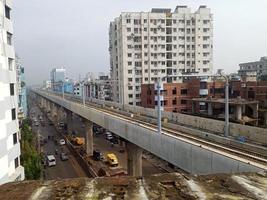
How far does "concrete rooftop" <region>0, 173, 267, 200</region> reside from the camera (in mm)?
4484

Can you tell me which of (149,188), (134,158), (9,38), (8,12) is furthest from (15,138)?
(149,188)

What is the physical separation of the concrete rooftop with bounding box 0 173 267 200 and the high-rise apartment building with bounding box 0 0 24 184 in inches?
419

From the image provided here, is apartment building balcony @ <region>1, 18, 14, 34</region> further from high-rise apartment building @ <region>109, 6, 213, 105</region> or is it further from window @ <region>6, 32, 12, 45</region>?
high-rise apartment building @ <region>109, 6, 213, 105</region>

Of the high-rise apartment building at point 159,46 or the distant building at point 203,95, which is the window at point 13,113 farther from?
the high-rise apartment building at point 159,46

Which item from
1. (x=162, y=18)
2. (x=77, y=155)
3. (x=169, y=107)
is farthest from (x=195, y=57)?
(x=77, y=155)

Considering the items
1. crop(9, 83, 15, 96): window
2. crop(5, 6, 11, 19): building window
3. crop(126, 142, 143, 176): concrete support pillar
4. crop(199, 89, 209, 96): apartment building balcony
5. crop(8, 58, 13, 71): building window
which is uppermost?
crop(5, 6, 11, 19): building window

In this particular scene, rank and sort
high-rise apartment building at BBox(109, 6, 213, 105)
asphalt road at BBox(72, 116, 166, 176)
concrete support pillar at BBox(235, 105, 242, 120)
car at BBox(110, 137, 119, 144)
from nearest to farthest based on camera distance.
Result: 1. asphalt road at BBox(72, 116, 166, 176)
2. concrete support pillar at BBox(235, 105, 242, 120)
3. car at BBox(110, 137, 119, 144)
4. high-rise apartment building at BBox(109, 6, 213, 105)

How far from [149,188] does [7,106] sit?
42.0 feet

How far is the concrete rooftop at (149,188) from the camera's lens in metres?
4.48

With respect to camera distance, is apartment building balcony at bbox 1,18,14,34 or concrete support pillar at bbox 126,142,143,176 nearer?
apartment building balcony at bbox 1,18,14,34

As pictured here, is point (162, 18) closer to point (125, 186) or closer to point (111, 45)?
point (111, 45)

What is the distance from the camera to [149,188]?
15.8ft

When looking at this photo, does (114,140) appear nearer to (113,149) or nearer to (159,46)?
(113,149)

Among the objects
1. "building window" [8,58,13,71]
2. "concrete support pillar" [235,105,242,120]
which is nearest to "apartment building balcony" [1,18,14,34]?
"building window" [8,58,13,71]
